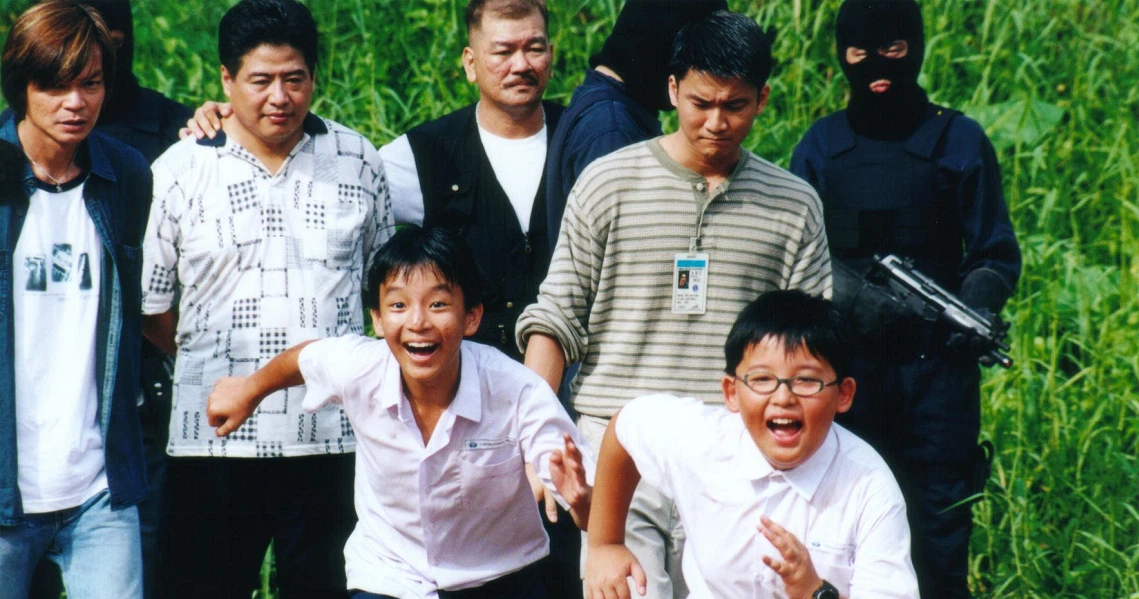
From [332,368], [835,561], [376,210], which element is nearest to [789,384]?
[835,561]

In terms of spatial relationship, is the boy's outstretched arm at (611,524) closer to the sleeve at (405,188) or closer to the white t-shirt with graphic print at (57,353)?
the white t-shirt with graphic print at (57,353)

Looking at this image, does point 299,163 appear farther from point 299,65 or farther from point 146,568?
point 146,568

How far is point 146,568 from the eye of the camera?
4.54m

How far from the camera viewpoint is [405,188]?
4863 mm

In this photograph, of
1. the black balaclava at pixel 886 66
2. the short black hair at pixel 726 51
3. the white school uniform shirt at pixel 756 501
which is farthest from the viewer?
the black balaclava at pixel 886 66

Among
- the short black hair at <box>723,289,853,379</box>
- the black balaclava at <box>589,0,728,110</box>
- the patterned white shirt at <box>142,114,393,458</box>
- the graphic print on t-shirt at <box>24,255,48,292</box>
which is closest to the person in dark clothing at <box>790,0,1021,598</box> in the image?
the black balaclava at <box>589,0,728,110</box>

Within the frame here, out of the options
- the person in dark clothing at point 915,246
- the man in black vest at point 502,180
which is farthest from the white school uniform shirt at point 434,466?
the person in dark clothing at point 915,246

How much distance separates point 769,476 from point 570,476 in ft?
1.64

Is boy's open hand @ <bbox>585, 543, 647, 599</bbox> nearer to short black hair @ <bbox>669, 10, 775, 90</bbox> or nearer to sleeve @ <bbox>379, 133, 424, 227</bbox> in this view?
short black hair @ <bbox>669, 10, 775, 90</bbox>

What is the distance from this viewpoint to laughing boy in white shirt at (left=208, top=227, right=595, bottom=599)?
3.71 metres

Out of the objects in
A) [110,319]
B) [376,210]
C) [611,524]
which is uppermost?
[376,210]

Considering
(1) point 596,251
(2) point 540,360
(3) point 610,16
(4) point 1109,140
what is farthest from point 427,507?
(4) point 1109,140

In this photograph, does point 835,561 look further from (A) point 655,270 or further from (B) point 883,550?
(A) point 655,270

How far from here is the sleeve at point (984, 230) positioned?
4.93 meters
